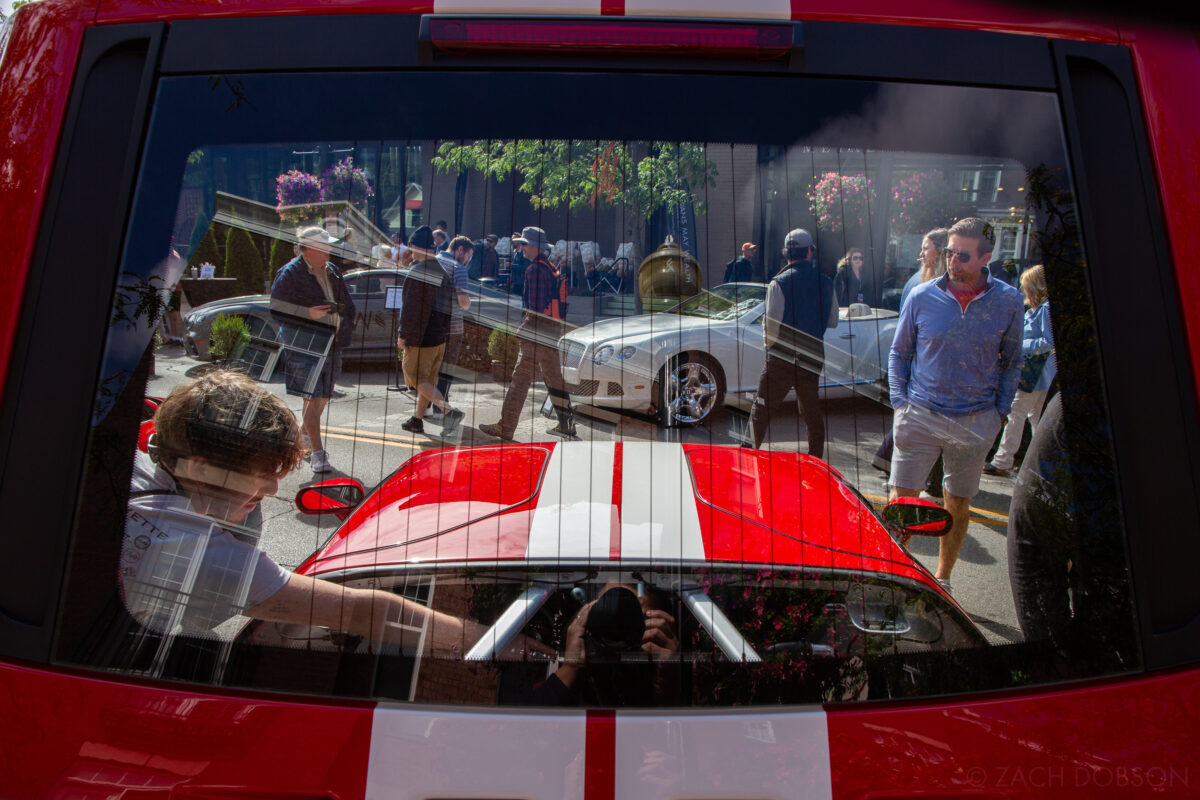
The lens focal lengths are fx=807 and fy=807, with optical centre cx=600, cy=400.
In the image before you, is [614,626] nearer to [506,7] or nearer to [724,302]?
[724,302]

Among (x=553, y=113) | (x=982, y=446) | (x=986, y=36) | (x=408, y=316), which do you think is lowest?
(x=982, y=446)

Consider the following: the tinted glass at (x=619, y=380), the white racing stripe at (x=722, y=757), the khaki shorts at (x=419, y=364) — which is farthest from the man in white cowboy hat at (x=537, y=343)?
the white racing stripe at (x=722, y=757)

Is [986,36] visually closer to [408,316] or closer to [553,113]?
[553,113]

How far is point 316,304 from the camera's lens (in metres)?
1.16

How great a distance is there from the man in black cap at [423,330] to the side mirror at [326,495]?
4.9 inches

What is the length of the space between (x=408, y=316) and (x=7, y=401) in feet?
→ 1.83

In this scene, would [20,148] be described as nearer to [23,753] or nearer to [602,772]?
[23,753]

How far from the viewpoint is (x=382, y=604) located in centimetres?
118

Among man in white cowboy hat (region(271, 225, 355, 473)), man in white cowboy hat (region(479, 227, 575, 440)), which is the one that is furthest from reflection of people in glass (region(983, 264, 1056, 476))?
man in white cowboy hat (region(271, 225, 355, 473))

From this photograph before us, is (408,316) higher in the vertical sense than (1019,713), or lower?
higher

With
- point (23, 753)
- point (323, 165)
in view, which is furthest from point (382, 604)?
point (323, 165)

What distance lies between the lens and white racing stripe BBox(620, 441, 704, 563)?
46.0 inches

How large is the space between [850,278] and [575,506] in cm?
51

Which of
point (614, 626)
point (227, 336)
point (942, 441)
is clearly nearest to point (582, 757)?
point (614, 626)
